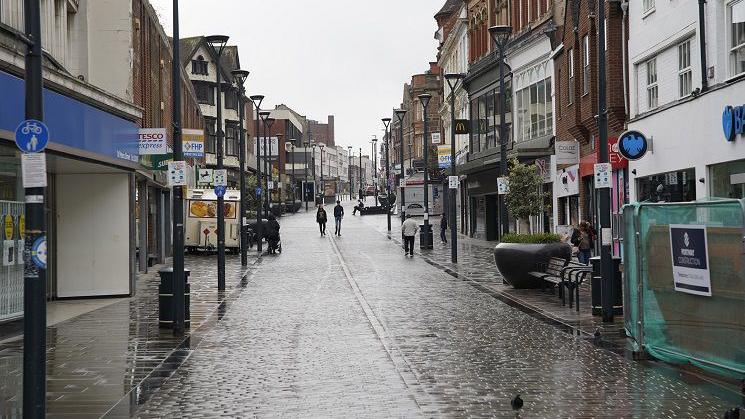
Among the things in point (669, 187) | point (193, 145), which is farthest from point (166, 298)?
point (669, 187)

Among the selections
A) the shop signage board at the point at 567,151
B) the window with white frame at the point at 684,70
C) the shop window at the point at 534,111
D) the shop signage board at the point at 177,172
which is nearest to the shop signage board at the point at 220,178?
the shop signage board at the point at 177,172

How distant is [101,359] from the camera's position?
12914 mm

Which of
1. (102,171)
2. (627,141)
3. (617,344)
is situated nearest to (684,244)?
(617,344)

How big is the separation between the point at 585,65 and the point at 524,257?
12325 mm

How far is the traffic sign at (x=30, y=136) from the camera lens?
815cm

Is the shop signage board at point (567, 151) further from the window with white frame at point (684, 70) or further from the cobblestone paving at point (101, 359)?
the cobblestone paving at point (101, 359)

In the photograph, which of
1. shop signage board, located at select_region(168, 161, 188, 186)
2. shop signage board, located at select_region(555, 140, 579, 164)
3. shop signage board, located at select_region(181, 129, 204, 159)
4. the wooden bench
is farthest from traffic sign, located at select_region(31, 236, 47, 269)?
shop signage board, located at select_region(555, 140, 579, 164)

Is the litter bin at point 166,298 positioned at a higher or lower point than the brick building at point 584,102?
lower

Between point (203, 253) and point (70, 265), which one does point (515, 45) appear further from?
Answer: point (70, 265)

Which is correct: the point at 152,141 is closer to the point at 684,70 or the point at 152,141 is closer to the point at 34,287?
the point at 684,70

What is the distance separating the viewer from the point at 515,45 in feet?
146

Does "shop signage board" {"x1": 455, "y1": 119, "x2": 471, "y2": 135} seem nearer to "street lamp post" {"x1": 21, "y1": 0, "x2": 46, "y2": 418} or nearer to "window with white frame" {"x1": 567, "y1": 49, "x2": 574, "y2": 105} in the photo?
"window with white frame" {"x1": 567, "y1": 49, "x2": 574, "y2": 105}

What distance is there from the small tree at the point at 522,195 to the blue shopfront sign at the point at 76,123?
37.0 feet

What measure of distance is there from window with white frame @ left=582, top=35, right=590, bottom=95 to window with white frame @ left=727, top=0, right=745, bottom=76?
1027cm
